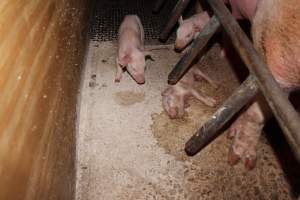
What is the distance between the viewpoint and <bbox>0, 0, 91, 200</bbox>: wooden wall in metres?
0.93

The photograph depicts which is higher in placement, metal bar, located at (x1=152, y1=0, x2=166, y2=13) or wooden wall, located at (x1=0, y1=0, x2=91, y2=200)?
wooden wall, located at (x1=0, y1=0, x2=91, y2=200)

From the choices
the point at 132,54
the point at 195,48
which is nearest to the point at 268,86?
the point at 195,48

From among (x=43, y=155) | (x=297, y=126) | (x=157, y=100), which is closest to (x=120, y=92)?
(x=157, y=100)

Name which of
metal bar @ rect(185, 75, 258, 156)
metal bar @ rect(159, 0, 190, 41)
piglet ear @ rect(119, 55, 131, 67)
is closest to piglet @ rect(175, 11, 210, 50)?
metal bar @ rect(159, 0, 190, 41)

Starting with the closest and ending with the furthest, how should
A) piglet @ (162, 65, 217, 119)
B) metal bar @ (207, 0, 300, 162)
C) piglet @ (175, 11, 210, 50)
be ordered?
metal bar @ (207, 0, 300, 162), piglet @ (162, 65, 217, 119), piglet @ (175, 11, 210, 50)

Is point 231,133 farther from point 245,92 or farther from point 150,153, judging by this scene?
point 245,92

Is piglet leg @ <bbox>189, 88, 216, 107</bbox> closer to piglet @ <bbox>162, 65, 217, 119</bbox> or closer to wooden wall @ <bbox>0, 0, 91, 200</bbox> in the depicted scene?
piglet @ <bbox>162, 65, 217, 119</bbox>

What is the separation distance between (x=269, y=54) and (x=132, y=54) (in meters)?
1.29

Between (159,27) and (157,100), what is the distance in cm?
118

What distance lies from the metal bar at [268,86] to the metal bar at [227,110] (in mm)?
95

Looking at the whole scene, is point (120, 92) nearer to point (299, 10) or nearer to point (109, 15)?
point (109, 15)

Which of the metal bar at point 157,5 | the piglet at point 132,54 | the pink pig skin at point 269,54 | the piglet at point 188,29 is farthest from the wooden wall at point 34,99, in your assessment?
the metal bar at point 157,5

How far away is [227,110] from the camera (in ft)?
6.49

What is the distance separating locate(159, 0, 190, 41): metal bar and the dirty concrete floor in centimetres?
54
